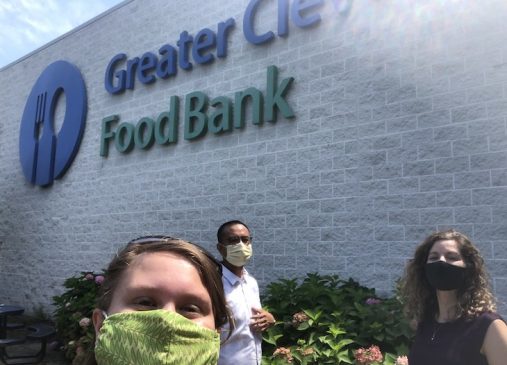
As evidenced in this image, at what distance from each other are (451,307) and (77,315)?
16.5ft

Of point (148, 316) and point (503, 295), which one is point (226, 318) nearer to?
point (148, 316)

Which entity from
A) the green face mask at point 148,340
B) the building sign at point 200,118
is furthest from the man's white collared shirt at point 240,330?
the building sign at point 200,118

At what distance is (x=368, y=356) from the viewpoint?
11.1 feet

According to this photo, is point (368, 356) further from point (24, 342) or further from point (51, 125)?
point (51, 125)

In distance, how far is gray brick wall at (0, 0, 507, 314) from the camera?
4512mm

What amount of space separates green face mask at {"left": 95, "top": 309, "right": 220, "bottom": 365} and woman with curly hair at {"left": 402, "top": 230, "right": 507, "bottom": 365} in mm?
1375

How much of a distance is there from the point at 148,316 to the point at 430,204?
12.9 ft

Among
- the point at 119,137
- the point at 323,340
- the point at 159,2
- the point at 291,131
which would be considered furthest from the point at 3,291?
the point at 323,340

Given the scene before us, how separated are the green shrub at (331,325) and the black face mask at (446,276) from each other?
3.81 ft

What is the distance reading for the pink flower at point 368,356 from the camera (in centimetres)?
337

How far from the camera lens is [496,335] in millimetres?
2055

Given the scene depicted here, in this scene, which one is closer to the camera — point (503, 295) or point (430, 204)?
point (503, 295)

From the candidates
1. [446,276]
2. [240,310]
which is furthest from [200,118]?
[446,276]

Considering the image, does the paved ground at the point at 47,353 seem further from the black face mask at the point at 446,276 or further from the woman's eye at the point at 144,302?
the woman's eye at the point at 144,302
